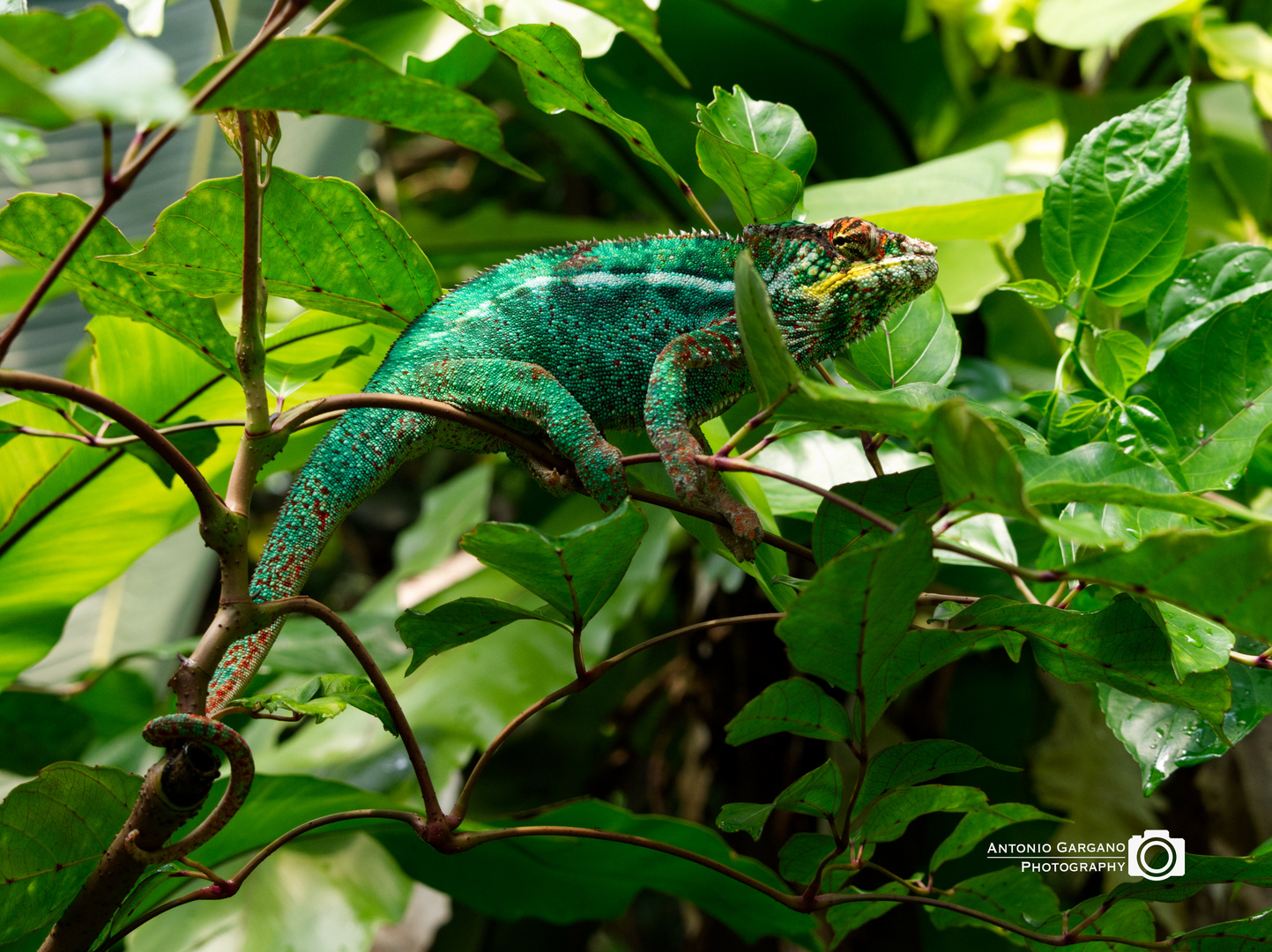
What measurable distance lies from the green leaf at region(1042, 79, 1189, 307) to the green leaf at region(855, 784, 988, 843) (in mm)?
464

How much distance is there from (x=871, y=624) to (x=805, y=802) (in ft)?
0.78

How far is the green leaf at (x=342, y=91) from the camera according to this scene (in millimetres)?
492

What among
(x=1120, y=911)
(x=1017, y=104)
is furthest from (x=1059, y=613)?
(x=1017, y=104)

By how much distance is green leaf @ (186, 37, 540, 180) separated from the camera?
492 millimetres

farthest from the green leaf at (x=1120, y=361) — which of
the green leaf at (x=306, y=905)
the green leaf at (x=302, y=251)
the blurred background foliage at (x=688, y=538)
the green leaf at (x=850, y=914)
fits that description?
the green leaf at (x=306, y=905)

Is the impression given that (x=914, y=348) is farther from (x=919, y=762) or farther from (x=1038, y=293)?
(x=919, y=762)

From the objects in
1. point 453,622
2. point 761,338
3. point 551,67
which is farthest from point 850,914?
point 551,67

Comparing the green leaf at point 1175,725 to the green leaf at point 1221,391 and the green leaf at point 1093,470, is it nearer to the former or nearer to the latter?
the green leaf at point 1221,391

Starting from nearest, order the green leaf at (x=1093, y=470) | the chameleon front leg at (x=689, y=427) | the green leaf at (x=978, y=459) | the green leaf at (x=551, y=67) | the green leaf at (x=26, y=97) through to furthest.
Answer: the green leaf at (x=26, y=97), the green leaf at (x=978, y=459), the green leaf at (x=1093, y=470), the green leaf at (x=551, y=67), the chameleon front leg at (x=689, y=427)

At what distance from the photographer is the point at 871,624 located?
59cm

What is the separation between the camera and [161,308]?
0.74 meters

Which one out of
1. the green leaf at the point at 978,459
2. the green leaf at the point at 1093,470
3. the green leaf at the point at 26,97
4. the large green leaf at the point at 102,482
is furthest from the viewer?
the large green leaf at the point at 102,482

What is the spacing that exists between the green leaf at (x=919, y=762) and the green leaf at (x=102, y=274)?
61 cm

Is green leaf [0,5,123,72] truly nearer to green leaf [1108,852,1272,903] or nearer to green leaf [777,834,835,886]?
green leaf [777,834,835,886]
